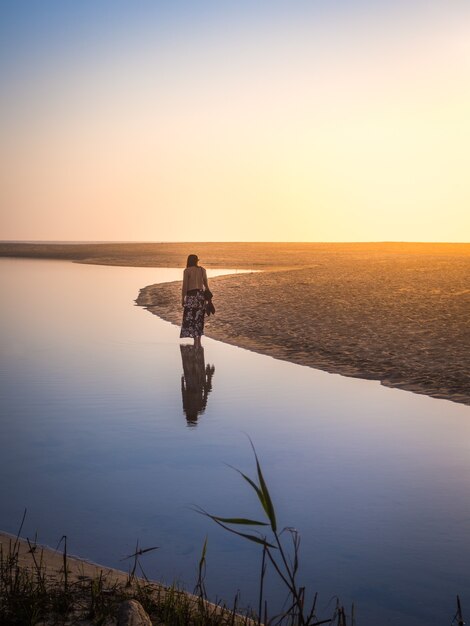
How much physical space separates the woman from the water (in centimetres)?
232

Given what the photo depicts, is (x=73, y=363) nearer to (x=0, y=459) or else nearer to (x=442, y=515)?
(x=0, y=459)

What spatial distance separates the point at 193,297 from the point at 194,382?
4.19 metres

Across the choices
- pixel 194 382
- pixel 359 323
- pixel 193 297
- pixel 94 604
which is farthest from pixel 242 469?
pixel 359 323

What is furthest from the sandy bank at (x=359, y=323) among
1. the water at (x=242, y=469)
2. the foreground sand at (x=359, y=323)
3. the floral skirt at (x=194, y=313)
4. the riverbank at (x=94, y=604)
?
the riverbank at (x=94, y=604)

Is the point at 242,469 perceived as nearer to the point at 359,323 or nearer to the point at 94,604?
the point at 94,604

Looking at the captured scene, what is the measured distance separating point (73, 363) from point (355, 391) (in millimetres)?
5622

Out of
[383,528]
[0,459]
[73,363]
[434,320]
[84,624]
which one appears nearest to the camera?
[84,624]

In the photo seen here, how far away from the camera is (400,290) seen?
28.2m

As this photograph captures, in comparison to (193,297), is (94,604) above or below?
below

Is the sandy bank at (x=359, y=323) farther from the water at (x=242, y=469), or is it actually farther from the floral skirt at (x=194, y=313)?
the floral skirt at (x=194, y=313)

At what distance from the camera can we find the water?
555cm

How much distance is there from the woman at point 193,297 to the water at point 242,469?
2316mm

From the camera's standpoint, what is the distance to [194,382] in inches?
529

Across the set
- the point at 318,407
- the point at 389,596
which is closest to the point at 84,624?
the point at 389,596
